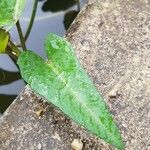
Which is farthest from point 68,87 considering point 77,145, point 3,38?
point 3,38

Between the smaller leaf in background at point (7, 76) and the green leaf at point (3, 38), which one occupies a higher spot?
the green leaf at point (3, 38)

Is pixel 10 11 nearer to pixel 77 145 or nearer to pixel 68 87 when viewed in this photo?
pixel 68 87

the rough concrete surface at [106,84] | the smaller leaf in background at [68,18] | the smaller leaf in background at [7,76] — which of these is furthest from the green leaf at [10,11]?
the smaller leaf in background at [68,18]

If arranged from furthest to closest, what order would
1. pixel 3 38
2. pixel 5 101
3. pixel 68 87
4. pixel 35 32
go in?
pixel 35 32, pixel 5 101, pixel 3 38, pixel 68 87

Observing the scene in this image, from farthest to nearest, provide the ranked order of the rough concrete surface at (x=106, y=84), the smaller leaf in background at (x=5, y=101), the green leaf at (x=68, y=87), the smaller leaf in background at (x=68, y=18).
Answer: the smaller leaf in background at (x=68, y=18)
the smaller leaf in background at (x=5, y=101)
the rough concrete surface at (x=106, y=84)
the green leaf at (x=68, y=87)

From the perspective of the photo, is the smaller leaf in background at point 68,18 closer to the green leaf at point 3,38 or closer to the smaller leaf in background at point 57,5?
the smaller leaf in background at point 57,5

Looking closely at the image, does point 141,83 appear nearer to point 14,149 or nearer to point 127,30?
point 127,30
